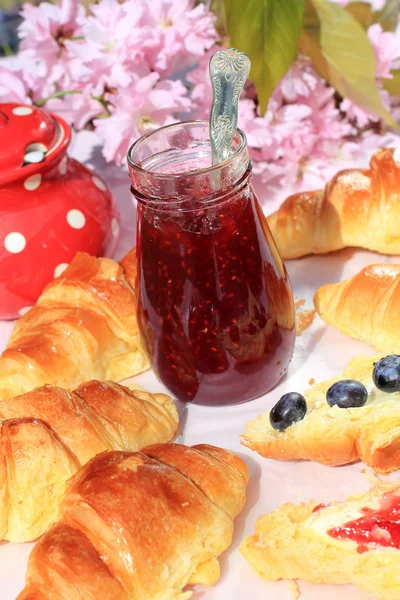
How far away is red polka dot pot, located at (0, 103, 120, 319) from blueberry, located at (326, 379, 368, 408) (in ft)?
2.33

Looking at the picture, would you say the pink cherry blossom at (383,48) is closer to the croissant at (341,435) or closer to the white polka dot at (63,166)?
the white polka dot at (63,166)

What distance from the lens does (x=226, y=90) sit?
4.23 ft

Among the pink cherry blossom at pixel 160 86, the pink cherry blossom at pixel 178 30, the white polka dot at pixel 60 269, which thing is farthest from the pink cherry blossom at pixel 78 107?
the white polka dot at pixel 60 269

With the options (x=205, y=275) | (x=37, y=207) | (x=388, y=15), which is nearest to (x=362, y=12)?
(x=388, y=15)

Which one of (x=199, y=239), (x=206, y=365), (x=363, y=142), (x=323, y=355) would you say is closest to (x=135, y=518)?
(x=206, y=365)

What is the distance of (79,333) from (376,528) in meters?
0.71

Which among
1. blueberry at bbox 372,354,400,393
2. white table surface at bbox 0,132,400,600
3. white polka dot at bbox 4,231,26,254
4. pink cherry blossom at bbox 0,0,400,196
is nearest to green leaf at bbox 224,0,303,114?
pink cherry blossom at bbox 0,0,400,196

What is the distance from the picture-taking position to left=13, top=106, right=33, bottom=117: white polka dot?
1.73 meters

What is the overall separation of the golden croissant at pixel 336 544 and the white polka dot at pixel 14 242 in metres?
0.81

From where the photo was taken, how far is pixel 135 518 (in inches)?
45.4

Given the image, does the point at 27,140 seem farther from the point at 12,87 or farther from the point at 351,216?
the point at 351,216

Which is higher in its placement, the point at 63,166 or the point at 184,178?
the point at 184,178

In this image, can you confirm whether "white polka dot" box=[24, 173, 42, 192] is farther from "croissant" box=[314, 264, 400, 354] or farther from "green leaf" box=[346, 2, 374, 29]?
"green leaf" box=[346, 2, 374, 29]

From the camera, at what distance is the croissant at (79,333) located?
1.54m
